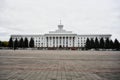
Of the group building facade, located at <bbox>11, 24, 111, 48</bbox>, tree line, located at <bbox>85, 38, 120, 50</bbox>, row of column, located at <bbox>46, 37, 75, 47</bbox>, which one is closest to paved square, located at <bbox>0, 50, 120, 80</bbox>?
tree line, located at <bbox>85, 38, 120, 50</bbox>

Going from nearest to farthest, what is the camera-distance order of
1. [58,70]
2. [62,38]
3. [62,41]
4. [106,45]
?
1. [58,70]
2. [106,45]
3. [62,38]
4. [62,41]

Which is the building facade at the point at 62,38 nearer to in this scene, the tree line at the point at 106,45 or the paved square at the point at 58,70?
the tree line at the point at 106,45

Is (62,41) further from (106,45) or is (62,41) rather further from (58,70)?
(58,70)

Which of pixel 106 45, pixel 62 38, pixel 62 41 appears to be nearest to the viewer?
pixel 106 45

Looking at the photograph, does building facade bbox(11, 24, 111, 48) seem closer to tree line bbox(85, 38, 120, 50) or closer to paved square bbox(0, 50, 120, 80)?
tree line bbox(85, 38, 120, 50)

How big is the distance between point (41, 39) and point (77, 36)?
95.2 feet

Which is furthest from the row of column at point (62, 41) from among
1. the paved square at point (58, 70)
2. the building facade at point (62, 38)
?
the paved square at point (58, 70)

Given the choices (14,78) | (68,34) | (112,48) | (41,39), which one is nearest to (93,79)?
(14,78)

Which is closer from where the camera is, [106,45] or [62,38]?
[106,45]

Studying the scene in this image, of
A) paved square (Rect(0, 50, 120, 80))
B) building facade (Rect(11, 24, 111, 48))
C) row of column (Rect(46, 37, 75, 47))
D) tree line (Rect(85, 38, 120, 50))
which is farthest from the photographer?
row of column (Rect(46, 37, 75, 47))

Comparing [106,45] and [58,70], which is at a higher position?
[106,45]

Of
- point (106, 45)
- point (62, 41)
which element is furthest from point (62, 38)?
point (106, 45)

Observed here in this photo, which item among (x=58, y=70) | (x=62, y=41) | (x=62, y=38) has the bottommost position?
(x=58, y=70)

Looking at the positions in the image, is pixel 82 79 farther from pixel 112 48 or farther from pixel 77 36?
pixel 77 36
